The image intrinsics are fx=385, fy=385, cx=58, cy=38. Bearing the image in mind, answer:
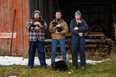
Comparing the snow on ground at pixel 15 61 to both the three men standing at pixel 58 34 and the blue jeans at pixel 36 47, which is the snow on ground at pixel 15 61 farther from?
the three men standing at pixel 58 34

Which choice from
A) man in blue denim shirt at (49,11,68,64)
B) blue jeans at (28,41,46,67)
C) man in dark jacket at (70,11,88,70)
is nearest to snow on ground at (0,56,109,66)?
blue jeans at (28,41,46,67)

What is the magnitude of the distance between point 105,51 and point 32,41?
12.8 feet

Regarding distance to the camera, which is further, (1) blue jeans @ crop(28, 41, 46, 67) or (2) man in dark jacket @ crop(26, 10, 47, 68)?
(1) blue jeans @ crop(28, 41, 46, 67)

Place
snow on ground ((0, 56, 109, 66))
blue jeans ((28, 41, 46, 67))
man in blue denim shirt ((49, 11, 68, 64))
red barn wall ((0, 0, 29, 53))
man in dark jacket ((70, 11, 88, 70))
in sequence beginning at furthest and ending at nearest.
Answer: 1. red barn wall ((0, 0, 29, 53))
2. snow on ground ((0, 56, 109, 66))
3. man in blue denim shirt ((49, 11, 68, 64))
4. blue jeans ((28, 41, 46, 67))
5. man in dark jacket ((70, 11, 88, 70))

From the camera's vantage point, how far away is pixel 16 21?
15.4 metres

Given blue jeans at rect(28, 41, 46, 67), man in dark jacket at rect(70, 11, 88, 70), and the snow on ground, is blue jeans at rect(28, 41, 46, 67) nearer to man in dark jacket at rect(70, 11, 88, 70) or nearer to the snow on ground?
the snow on ground

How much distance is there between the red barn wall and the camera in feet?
50.3

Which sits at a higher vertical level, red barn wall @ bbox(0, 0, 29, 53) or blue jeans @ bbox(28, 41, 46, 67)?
red barn wall @ bbox(0, 0, 29, 53)

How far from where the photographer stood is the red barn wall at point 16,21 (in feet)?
50.3

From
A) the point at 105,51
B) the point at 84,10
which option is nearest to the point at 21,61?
the point at 105,51

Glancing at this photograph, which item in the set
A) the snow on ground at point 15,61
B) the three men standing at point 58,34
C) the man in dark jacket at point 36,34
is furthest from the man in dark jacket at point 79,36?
the snow on ground at point 15,61

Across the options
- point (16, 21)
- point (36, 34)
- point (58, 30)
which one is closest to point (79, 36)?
point (58, 30)

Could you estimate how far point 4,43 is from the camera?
51.3ft

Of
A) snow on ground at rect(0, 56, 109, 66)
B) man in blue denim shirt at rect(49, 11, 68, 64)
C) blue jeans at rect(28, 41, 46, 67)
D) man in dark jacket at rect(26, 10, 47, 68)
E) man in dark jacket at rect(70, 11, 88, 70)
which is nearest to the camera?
man in dark jacket at rect(70, 11, 88, 70)
